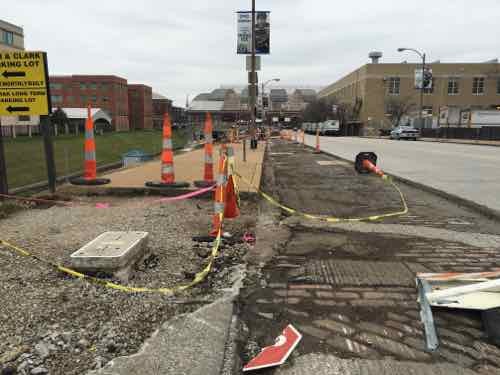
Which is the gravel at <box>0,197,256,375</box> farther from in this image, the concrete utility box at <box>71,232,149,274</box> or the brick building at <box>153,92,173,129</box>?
the brick building at <box>153,92,173,129</box>

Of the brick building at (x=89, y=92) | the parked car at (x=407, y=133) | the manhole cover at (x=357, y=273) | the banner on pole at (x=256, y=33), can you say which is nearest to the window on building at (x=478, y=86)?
the parked car at (x=407, y=133)

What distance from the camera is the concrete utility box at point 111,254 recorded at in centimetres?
357

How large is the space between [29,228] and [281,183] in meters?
6.24

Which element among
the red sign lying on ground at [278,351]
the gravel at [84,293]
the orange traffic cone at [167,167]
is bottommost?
the red sign lying on ground at [278,351]

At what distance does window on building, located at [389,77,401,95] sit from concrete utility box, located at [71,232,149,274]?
82272 mm

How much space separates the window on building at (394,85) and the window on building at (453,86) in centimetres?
990

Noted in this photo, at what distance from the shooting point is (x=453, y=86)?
79.4m

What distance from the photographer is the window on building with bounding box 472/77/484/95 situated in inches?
3132

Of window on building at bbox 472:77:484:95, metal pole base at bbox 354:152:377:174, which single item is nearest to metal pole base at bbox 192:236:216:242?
metal pole base at bbox 354:152:377:174

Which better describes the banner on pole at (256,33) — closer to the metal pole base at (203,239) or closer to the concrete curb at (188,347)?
the metal pole base at (203,239)

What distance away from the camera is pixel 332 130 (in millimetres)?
66500

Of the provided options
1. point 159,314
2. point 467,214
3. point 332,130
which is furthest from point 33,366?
point 332,130

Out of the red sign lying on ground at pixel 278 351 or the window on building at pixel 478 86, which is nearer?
Result: the red sign lying on ground at pixel 278 351

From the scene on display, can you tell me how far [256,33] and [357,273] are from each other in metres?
14.2
